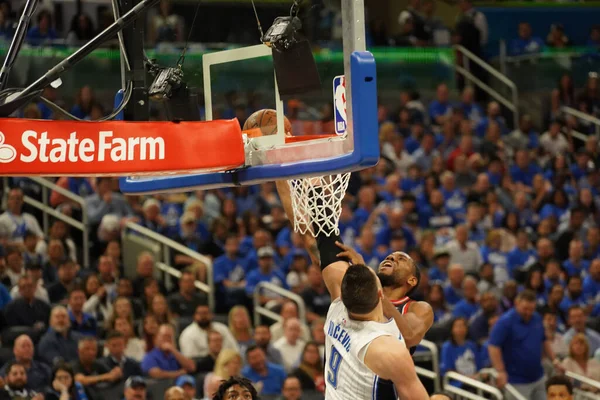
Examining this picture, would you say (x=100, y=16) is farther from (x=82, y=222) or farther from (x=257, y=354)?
(x=257, y=354)

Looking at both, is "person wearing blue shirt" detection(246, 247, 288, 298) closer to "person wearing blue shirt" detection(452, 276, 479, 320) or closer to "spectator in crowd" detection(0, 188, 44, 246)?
"person wearing blue shirt" detection(452, 276, 479, 320)

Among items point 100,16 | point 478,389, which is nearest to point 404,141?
point 100,16

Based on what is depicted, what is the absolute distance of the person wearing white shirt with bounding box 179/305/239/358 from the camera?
10484mm

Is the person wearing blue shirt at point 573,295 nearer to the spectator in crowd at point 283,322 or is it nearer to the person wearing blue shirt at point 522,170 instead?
the spectator in crowd at point 283,322

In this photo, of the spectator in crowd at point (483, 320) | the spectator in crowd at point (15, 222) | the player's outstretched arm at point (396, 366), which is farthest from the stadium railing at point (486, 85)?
the player's outstretched arm at point (396, 366)

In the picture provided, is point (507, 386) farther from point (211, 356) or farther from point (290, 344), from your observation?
point (211, 356)

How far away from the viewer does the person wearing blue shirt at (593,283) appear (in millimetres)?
12969

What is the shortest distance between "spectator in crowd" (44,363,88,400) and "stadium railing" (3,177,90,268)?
2.99 m

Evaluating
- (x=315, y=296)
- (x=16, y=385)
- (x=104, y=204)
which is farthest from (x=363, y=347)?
(x=104, y=204)

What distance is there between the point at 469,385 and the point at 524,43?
30.7 feet

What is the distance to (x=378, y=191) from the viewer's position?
14.4m

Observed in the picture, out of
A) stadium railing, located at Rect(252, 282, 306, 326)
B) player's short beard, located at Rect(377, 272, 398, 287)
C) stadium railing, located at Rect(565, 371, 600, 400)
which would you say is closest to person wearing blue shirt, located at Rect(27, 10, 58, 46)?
stadium railing, located at Rect(252, 282, 306, 326)

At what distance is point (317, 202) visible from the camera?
19.8ft

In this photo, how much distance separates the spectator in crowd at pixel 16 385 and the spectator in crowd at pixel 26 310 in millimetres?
1131
